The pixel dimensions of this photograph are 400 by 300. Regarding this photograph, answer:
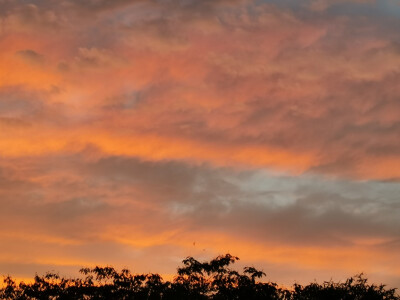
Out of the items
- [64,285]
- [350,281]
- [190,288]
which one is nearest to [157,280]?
[190,288]

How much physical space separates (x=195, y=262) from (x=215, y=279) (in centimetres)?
180

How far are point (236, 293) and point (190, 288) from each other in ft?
10.7

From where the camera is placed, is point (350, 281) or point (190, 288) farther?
point (350, 281)

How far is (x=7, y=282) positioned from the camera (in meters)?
55.1

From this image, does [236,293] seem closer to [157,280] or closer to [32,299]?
[157,280]

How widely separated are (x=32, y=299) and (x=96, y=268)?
5129 mm

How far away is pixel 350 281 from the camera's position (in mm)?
56000

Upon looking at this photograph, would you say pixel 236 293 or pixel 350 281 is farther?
pixel 350 281

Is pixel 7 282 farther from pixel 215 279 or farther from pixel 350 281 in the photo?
pixel 350 281

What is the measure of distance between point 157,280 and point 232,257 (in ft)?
18.2

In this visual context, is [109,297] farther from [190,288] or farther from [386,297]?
[386,297]

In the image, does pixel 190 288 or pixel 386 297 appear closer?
pixel 190 288

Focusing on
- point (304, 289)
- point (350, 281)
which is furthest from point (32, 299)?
point (350, 281)

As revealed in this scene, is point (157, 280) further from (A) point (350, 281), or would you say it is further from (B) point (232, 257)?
(A) point (350, 281)
